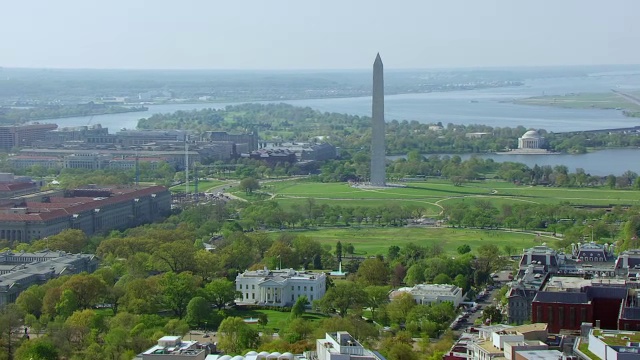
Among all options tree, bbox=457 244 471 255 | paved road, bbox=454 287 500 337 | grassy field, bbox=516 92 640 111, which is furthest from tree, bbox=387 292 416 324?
grassy field, bbox=516 92 640 111

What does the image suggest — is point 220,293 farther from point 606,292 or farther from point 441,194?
point 441,194

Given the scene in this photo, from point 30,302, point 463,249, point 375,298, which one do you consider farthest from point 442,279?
point 30,302

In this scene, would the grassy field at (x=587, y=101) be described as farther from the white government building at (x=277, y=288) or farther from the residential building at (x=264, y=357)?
the residential building at (x=264, y=357)

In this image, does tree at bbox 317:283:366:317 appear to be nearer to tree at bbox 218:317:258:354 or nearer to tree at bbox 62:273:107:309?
tree at bbox 218:317:258:354

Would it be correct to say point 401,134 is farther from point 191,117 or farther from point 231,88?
point 231,88

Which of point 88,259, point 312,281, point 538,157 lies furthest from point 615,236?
point 538,157
